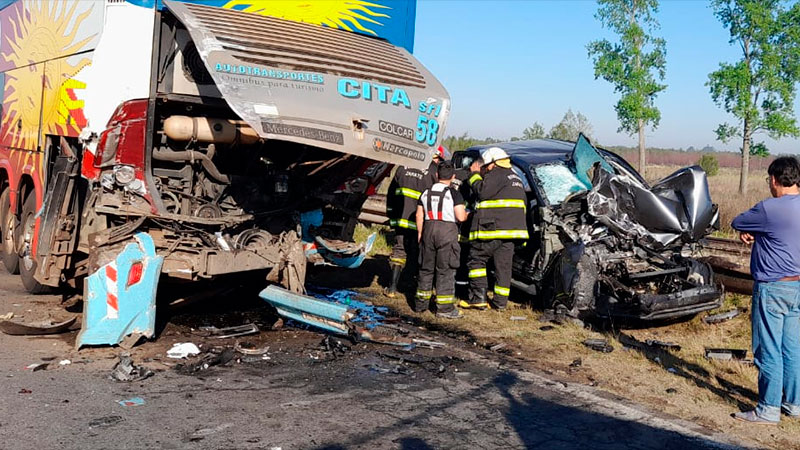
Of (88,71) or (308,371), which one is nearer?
(308,371)

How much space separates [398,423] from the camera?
459 centimetres

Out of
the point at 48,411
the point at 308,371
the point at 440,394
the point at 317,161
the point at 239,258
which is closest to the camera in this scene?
the point at 48,411

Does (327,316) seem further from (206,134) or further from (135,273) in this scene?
(206,134)

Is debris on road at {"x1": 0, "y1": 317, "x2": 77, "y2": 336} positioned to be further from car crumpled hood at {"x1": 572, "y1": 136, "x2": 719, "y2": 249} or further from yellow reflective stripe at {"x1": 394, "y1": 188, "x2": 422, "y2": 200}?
car crumpled hood at {"x1": 572, "y1": 136, "x2": 719, "y2": 249}

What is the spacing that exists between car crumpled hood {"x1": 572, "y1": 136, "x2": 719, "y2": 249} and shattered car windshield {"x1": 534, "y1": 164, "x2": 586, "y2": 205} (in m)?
0.29

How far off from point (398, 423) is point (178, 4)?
3.73 meters

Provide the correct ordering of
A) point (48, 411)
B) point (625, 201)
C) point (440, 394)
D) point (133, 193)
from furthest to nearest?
point (625, 201) → point (133, 193) → point (440, 394) → point (48, 411)

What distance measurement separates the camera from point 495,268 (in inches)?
320

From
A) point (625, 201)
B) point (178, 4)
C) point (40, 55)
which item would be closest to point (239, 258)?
point (178, 4)

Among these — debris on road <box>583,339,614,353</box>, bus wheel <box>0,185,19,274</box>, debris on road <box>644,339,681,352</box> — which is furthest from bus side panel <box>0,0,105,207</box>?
debris on road <box>644,339,681,352</box>

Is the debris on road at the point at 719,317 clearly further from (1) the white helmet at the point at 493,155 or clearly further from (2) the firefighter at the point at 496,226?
(1) the white helmet at the point at 493,155

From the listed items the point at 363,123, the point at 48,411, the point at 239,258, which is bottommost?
the point at 48,411

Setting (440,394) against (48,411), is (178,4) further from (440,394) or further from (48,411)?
(440,394)

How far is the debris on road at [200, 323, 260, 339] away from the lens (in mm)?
6621
